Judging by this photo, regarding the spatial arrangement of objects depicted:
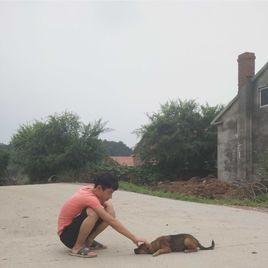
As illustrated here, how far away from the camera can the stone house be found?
2683cm

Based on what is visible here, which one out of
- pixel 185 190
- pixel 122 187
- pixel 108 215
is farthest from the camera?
pixel 122 187

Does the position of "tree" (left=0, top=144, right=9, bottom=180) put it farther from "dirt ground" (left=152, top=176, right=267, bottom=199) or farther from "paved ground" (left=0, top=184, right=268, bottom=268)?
"paved ground" (left=0, top=184, right=268, bottom=268)

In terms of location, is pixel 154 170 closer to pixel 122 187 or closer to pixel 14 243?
A: pixel 122 187

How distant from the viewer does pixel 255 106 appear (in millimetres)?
27531

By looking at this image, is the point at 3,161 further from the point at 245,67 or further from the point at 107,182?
the point at 107,182

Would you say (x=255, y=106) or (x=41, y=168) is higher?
(x=255, y=106)

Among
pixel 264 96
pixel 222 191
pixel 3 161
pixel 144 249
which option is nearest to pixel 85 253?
pixel 144 249

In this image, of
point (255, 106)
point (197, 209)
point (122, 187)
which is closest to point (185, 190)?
point (122, 187)

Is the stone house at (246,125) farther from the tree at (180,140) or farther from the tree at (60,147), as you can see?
the tree at (60,147)

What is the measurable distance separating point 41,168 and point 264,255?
29.8m

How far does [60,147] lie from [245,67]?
14037 millimetres

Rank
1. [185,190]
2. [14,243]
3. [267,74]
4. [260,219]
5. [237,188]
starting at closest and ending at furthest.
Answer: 1. [14,243]
2. [260,219]
3. [237,188]
4. [185,190]
5. [267,74]

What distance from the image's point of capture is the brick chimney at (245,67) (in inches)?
1107

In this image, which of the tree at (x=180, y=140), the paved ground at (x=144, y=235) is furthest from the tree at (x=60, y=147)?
the paved ground at (x=144, y=235)
